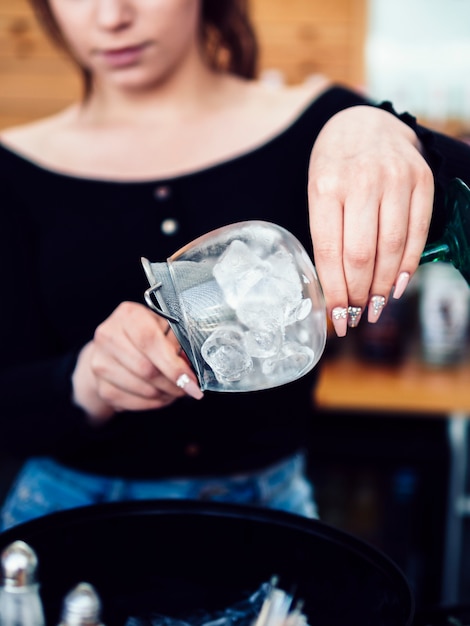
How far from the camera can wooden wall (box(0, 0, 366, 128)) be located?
2.79m

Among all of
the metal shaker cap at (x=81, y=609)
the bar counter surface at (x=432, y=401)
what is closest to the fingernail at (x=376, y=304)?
the metal shaker cap at (x=81, y=609)

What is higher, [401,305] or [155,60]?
[155,60]

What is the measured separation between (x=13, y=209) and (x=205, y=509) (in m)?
0.60

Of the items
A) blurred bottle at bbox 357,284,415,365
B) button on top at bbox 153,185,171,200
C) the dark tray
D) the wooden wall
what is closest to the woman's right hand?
the dark tray

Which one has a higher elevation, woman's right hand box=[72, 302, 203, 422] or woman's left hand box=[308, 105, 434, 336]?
woman's left hand box=[308, 105, 434, 336]

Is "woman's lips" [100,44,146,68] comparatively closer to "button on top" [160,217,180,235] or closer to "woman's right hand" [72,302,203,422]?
"button on top" [160,217,180,235]

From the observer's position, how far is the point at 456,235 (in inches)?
23.1

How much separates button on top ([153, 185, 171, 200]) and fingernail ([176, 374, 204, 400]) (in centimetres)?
48

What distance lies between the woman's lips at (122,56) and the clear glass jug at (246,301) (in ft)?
Answer: 1.72

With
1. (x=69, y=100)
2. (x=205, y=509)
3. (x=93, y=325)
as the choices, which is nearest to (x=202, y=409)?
(x=93, y=325)

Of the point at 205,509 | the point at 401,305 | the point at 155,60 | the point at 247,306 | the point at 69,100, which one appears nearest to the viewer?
the point at 247,306

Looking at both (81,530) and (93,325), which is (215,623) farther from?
(93,325)

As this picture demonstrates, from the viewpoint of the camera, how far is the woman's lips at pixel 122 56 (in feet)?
3.18

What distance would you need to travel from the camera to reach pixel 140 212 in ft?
3.32
